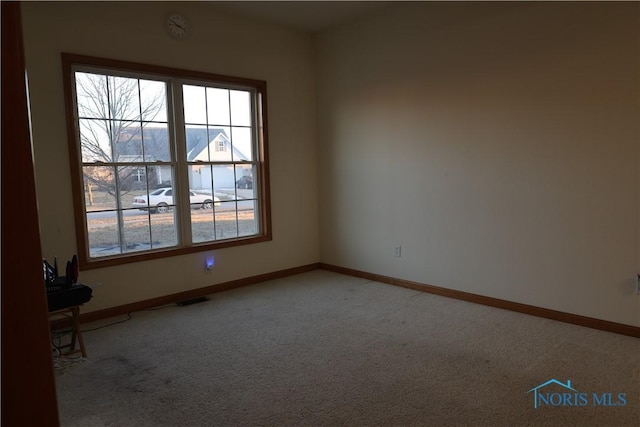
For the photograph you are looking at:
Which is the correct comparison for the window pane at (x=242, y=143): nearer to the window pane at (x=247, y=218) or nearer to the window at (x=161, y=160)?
the window at (x=161, y=160)

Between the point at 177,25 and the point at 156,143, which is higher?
the point at 177,25

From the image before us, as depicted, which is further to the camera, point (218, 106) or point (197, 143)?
point (218, 106)

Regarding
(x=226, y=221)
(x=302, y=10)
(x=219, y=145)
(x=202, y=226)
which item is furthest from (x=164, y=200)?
(x=302, y=10)

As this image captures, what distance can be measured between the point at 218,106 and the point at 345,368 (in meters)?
3.04

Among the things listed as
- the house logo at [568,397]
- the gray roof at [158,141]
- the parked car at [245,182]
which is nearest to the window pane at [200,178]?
the gray roof at [158,141]

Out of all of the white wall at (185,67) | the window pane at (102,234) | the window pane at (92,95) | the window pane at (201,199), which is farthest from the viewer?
the window pane at (201,199)

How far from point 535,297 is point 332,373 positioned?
200 cm

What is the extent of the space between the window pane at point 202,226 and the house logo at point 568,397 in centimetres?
327

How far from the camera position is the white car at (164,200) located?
4.00 metres

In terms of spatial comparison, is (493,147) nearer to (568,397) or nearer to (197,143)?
(568,397)

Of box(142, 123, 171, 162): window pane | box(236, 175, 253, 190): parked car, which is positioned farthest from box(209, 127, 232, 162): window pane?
box(142, 123, 171, 162): window pane

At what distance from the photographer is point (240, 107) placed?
4.71 meters

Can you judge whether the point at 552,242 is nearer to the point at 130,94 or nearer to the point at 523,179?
the point at 523,179

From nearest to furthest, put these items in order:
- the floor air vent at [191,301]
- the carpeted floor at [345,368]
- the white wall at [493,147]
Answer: the carpeted floor at [345,368] → the white wall at [493,147] → the floor air vent at [191,301]
